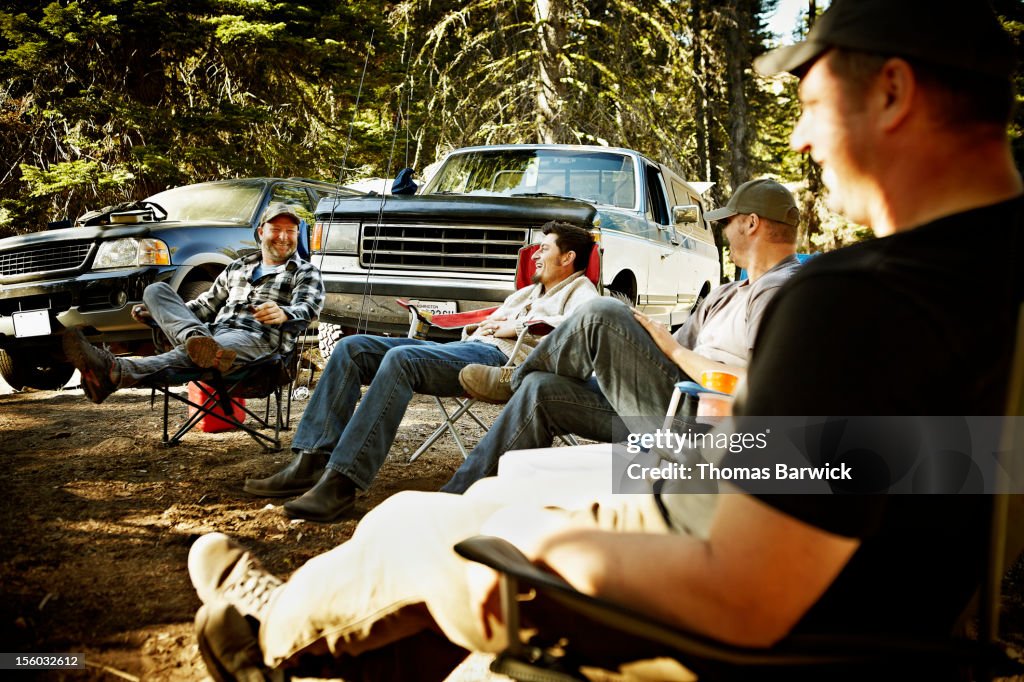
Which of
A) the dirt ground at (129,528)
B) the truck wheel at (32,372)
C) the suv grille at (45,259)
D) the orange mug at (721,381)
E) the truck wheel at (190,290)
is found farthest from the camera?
the truck wheel at (32,372)

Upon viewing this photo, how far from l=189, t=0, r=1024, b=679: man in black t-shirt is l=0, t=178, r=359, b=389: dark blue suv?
241 inches

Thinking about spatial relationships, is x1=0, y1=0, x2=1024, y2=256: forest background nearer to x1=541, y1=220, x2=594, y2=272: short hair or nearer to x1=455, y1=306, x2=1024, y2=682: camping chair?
x1=541, y1=220, x2=594, y2=272: short hair

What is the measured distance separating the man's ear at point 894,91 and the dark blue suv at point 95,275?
641 centimetres

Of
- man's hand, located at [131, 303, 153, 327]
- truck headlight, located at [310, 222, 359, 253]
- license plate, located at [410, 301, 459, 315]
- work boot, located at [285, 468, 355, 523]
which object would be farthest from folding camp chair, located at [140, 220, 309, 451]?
truck headlight, located at [310, 222, 359, 253]

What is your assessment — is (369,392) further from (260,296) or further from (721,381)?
(260,296)

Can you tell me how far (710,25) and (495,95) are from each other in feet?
23.5

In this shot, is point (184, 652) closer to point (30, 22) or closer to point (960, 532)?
point (960, 532)

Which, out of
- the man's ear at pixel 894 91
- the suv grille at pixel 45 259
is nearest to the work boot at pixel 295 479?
the man's ear at pixel 894 91

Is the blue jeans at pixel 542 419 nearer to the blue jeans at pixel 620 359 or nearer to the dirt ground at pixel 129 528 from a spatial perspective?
the blue jeans at pixel 620 359

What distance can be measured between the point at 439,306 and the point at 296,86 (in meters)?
9.17

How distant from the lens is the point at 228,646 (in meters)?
1.49

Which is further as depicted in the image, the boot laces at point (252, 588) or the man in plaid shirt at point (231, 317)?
the man in plaid shirt at point (231, 317)

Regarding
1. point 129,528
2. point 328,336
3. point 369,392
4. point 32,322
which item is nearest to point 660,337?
point 369,392

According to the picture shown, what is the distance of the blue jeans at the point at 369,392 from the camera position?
11.4 ft
